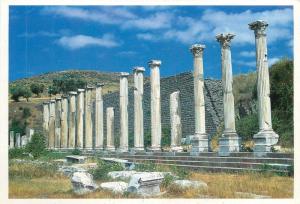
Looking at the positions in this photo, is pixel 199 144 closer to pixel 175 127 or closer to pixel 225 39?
pixel 175 127

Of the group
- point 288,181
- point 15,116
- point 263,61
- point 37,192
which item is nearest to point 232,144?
point 263,61

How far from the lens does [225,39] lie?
18844 millimetres

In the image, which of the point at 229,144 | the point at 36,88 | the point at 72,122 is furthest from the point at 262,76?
the point at 36,88

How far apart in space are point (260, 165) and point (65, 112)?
2513 centimetres

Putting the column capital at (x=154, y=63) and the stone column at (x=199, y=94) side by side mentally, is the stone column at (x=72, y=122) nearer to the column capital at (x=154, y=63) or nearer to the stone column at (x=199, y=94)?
the column capital at (x=154, y=63)

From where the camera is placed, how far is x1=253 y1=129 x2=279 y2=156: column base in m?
15.9

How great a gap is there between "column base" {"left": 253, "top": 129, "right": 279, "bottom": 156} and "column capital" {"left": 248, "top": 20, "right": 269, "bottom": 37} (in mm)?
3027

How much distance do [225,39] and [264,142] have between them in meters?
4.28

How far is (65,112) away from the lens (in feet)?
126

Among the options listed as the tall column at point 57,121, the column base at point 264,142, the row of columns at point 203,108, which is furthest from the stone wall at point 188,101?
the column base at point 264,142

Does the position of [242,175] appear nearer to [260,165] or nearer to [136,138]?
[260,165]

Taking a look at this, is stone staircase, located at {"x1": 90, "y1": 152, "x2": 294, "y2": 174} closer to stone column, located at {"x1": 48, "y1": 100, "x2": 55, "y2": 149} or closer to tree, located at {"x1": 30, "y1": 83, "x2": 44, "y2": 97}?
stone column, located at {"x1": 48, "y1": 100, "x2": 55, "y2": 149}

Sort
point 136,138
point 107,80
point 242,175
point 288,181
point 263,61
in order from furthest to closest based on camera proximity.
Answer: point 107,80 < point 136,138 < point 263,61 < point 242,175 < point 288,181

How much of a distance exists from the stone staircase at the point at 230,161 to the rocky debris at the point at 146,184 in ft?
11.1
